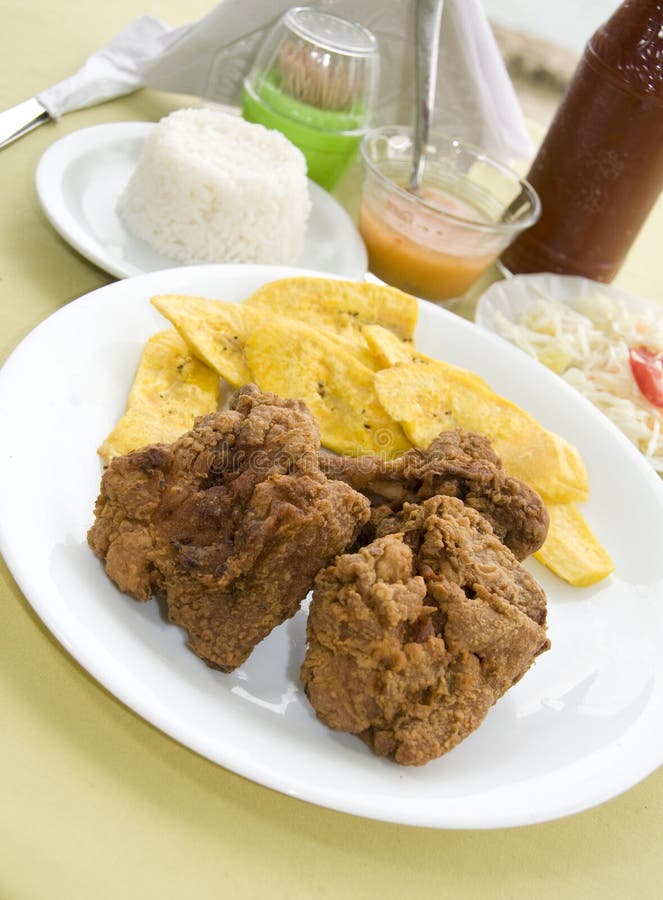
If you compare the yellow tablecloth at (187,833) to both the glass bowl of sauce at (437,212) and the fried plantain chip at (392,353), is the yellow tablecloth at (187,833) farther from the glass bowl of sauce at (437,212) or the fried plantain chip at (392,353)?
the glass bowl of sauce at (437,212)

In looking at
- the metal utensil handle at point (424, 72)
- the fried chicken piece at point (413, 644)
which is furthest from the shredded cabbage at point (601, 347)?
the fried chicken piece at point (413, 644)

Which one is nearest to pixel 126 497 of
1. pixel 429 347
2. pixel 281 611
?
pixel 281 611

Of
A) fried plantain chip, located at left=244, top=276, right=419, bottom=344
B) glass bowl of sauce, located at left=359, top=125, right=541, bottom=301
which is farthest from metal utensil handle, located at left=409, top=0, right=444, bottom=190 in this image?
fried plantain chip, located at left=244, top=276, right=419, bottom=344

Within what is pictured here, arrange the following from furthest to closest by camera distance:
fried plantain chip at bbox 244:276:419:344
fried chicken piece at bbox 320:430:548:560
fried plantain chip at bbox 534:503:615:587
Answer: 1. fried plantain chip at bbox 244:276:419:344
2. fried plantain chip at bbox 534:503:615:587
3. fried chicken piece at bbox 320:430:548:560

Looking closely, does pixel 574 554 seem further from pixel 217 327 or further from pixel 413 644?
pixel 217 327

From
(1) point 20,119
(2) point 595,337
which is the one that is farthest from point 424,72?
(1) point 20,119

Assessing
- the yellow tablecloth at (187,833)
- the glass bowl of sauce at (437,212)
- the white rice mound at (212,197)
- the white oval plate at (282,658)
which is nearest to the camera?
the yellow tablecloth at (187,833)

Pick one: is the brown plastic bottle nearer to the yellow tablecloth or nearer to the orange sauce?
the orange sauce
